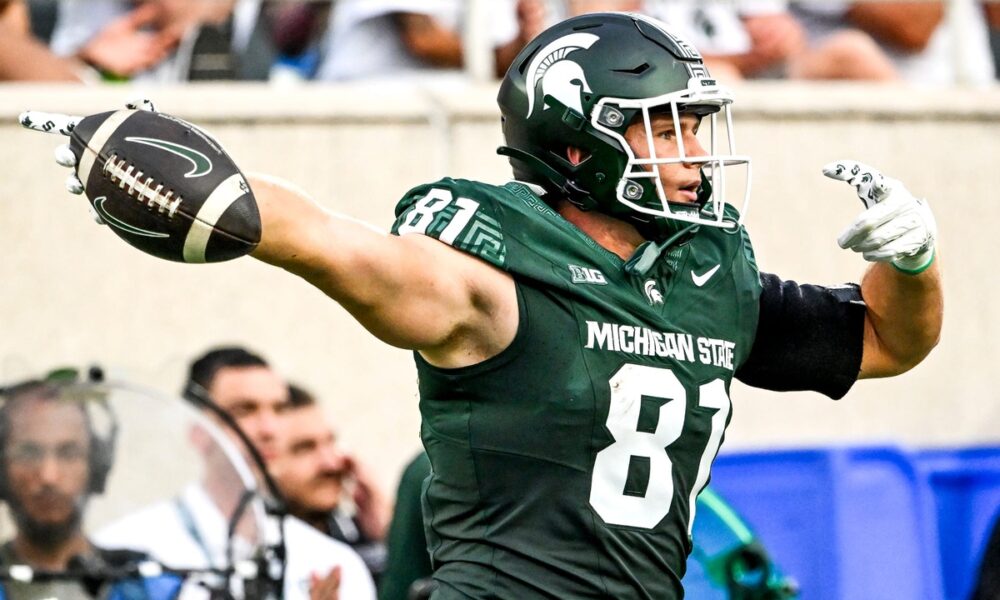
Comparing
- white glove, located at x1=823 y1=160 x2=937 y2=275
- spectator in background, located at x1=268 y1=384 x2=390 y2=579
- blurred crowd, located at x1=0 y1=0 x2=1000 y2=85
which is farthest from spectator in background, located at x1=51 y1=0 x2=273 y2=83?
white glove, located at x1=823 y1=160 x2=937 y2=275

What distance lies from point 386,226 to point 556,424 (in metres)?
3.65

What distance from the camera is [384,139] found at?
650cm

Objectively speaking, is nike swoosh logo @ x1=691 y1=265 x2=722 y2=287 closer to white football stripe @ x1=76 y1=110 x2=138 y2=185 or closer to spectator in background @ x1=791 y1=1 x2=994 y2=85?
white football stripe @ x1=76 y1=110 x2=138 y2=185

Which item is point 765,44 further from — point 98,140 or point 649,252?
point 98,140

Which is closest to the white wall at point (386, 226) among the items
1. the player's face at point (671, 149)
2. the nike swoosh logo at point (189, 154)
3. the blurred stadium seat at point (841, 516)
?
the blurred stadium seat at point (841, 516)

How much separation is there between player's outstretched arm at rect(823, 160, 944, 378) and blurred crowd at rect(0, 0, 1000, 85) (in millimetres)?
3392

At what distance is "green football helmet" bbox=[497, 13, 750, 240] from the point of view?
316 cm

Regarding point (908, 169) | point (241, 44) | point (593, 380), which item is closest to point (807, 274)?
point (908, 169)

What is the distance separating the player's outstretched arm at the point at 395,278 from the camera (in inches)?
104

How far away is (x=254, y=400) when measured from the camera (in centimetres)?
543

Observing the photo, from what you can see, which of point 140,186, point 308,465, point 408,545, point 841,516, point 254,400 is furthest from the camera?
point 841,516

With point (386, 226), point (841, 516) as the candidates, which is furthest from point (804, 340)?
point (386, 226)

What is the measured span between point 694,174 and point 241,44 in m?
3.76

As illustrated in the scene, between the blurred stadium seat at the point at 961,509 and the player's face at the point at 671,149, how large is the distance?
3271 millimetres
